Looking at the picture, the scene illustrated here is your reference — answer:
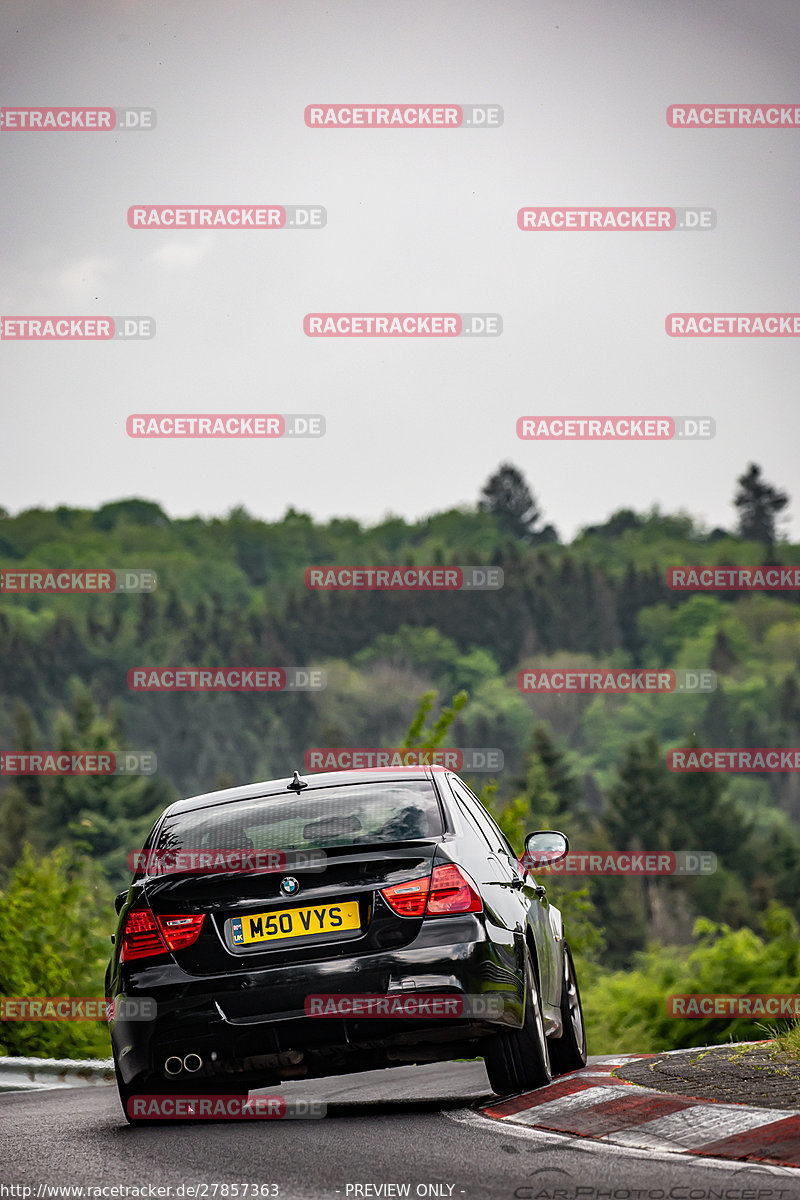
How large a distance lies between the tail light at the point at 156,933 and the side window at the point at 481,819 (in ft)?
4.97

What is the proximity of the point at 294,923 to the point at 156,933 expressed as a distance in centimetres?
59

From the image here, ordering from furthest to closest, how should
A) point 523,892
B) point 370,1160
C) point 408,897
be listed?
point 523,892
point 408,897
point 370,1160

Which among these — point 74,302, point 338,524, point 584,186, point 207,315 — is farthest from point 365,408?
point 584,186

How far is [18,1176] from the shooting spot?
605cm

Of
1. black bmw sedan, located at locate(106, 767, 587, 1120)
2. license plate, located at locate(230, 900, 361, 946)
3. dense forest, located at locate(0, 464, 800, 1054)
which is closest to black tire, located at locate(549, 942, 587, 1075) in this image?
black bmw sedan, located at locate(106, 767, 587, 1120)

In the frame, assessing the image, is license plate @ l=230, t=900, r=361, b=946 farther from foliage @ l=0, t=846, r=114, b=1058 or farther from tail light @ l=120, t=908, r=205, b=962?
foliage @ l=0, t=846, r=114, b=1058

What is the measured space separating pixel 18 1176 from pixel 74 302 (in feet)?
412

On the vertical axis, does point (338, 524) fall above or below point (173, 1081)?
above

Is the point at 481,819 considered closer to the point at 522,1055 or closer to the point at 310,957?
the point at 522,1055

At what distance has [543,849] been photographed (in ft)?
28.8

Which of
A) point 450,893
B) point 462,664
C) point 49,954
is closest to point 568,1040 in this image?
point 450,893

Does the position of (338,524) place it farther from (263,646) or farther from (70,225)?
(70,225)

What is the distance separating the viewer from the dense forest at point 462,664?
10325 cm

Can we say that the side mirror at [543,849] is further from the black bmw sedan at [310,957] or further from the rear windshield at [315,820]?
the black bmw sedan at [310,957]
